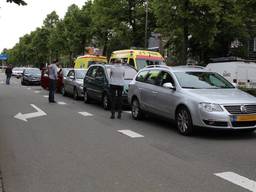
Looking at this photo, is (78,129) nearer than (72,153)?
No

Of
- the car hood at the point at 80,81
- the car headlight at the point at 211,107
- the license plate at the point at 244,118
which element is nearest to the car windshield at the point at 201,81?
the car headlight at the point at 211,107

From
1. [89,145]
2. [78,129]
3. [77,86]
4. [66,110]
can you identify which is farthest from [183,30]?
[89,145]

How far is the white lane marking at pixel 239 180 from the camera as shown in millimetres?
6293

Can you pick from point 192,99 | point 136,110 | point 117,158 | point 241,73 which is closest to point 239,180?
point 117,158

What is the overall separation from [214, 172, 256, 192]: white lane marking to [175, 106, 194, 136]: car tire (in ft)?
11.2

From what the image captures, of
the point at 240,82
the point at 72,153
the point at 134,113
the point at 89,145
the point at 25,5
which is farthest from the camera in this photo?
the point at 240,82

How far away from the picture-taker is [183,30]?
29.5m

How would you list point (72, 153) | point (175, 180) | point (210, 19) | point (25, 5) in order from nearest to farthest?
point (175, 180) < point (72, 153) < point (25, 5) < point (210, 19)

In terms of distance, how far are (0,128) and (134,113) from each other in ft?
12.3

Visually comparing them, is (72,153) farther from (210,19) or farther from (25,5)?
(210,19)

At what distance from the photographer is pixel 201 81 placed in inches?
457

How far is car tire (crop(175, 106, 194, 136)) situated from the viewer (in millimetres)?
10438

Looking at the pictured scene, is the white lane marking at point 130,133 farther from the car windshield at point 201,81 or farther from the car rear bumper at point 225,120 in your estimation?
the car windshield at point 201,81

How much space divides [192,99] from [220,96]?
0.59m
